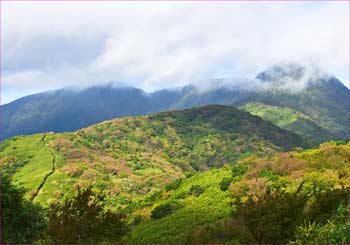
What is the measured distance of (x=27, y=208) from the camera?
1113 inches

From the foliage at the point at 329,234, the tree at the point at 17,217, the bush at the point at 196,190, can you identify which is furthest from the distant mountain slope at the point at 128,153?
the foliage at the point at 329,234

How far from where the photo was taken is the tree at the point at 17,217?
25594 mm

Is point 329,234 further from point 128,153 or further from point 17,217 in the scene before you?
point 128,153

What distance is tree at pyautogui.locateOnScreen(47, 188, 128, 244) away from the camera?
19844mm

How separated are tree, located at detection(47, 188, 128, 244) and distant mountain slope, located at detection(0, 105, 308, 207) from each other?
287ft

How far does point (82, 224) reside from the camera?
806 inches

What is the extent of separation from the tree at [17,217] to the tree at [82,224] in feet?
14.9

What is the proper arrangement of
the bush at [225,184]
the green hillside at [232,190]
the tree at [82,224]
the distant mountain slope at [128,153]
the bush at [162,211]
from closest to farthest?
the tree at [82,224] → the green hillside at [232,190] → the bush at [162,211] → the bush at [225,184] → the distant mountain slope at [128,153]

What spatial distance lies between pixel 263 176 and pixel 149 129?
122m

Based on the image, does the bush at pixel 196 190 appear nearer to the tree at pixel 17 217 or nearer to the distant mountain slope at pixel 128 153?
the distant mountain slope at pixel 128 153

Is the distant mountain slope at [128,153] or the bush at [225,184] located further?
the distant mountain slope at [128,153]

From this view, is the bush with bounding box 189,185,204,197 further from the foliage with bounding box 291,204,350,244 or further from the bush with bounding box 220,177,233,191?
the foliage with bounding box 291,204,350,244

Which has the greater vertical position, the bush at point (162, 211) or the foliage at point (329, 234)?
the foliage at point (329, 234)

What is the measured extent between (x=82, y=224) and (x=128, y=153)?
14488 cm
